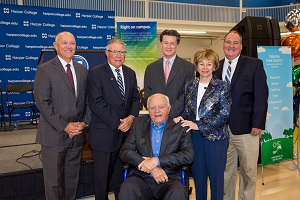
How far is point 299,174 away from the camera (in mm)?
4082

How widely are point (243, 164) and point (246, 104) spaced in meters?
0.60

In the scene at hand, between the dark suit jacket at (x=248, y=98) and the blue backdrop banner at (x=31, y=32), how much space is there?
5.13 m

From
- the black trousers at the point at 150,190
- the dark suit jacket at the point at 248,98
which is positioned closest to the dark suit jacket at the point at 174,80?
the dark suit jacket at the point at 248,98

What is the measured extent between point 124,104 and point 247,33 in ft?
7.34

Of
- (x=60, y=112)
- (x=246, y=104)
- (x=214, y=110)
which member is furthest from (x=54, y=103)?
(x=246, y=104)

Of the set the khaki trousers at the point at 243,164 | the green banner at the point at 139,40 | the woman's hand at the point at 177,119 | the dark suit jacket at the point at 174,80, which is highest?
the green banner at the point at 139,40

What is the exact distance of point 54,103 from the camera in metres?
2.42

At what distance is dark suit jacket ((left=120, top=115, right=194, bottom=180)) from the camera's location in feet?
7.23

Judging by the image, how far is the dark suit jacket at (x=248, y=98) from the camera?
104 inches

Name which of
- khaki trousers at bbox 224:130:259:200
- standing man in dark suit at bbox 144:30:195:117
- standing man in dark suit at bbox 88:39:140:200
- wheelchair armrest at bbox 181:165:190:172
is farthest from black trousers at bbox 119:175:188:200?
khaki trousers at bbox 224:130:259:200

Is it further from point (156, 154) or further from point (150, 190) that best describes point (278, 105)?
point (150, 190)

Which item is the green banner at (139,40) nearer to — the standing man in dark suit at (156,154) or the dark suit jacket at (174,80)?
the dark suit jacket at (174,80)

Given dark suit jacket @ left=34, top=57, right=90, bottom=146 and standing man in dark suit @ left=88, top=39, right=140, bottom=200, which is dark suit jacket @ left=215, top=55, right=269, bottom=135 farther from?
dark suit jacket @ left=34, top=57, right=90, bottom=146

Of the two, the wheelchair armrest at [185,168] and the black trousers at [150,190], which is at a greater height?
the wheelchair armrest at [185,168]
